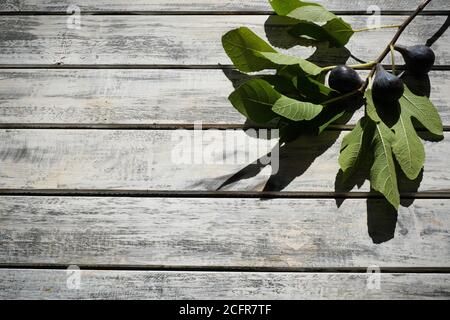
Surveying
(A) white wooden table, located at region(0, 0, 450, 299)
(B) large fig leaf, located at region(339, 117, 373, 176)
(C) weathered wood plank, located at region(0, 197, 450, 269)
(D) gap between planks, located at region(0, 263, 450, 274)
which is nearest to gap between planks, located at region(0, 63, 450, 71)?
(A) white wooden table, located at region(0, 0, 450, 299)

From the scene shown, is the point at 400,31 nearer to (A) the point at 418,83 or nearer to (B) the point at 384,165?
(A) the point at 418,83

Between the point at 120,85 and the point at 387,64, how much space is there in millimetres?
627

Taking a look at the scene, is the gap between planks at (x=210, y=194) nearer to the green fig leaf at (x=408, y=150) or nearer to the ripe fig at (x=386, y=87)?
the green fig leaf at (x=408, y=150)

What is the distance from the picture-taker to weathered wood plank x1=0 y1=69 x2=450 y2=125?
110cm

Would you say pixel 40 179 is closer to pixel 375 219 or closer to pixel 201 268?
pixel 201 268

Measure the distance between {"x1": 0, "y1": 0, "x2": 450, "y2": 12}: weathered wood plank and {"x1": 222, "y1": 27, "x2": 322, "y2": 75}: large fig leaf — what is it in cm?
19

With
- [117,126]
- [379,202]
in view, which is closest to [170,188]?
[117,126]

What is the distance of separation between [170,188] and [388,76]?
1.72 feet

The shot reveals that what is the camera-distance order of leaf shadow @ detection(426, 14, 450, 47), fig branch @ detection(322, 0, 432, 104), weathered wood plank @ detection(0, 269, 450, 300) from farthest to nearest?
1. leaf shadow @ detection(426, 14, 450, 47)
2. fig branch @ detection(322, 0, 432, 104)
3. weathered wood plank @ detection(0, 269, 450, 300)

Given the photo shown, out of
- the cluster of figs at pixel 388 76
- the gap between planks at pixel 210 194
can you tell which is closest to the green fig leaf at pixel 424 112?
the cluster of figs at pixel 388 76

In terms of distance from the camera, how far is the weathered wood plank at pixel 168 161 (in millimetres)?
1040

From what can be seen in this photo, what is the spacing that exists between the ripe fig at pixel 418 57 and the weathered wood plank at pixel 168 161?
17cm

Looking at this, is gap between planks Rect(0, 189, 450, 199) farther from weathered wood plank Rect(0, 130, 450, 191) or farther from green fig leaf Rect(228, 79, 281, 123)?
green fig leaf Rect(228, 79, 281, 123)

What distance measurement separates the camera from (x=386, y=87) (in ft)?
3.40
